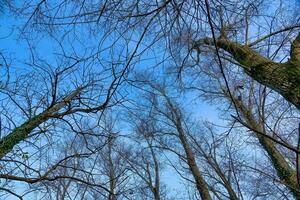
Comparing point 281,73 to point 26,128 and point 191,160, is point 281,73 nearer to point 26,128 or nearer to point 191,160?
point 26,128

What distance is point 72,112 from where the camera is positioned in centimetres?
562

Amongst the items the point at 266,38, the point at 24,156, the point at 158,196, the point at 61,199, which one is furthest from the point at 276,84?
the point at 158,196

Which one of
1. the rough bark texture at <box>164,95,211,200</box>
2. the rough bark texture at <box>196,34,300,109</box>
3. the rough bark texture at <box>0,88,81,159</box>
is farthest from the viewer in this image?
the rough bark texture at <box>164,95,211,200</box>

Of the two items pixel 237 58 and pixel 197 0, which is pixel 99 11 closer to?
pixel 197 0

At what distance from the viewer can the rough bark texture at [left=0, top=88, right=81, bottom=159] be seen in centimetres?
507

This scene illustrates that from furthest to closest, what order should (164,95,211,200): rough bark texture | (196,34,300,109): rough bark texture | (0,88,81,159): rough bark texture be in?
(164,95,211,200): rough bark texture < (0,88,81,159): rough bark texture < (196,34,300,109): rough bark texture

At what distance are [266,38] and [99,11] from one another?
2.30 metres

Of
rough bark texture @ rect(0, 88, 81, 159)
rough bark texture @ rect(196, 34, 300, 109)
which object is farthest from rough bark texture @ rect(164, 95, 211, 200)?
rough bark texture @ rect(196, 34, 300, 109)

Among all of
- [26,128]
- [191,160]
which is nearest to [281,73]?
[26,128]

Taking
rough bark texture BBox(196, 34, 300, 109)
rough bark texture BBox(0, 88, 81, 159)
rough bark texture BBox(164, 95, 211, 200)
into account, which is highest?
rough bark texture BBox(164, 95, 211, 200)

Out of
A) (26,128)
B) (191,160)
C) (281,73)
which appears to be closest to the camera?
(281,73)

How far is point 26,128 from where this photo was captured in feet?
18.5

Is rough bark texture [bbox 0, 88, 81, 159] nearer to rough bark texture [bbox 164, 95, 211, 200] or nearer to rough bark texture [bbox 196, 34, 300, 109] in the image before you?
rough bark texture [bbox 196, 34, 300, 109]

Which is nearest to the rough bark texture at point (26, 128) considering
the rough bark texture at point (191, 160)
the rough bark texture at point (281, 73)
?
the rough bark texture at point (281, 73)
